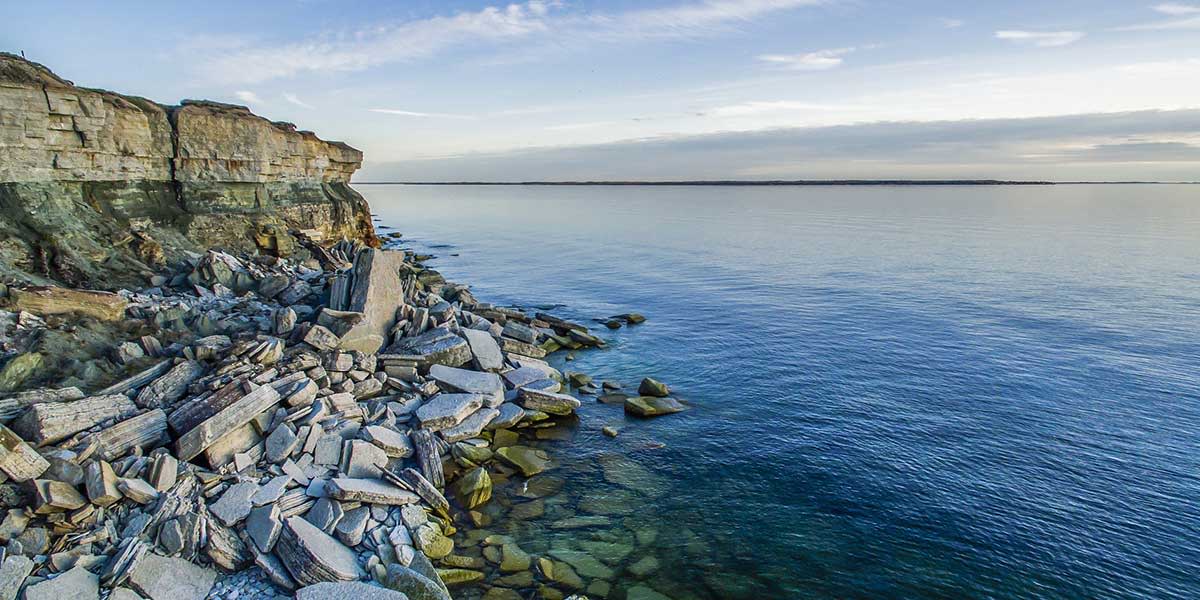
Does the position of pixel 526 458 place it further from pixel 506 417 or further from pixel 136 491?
pixel 136 491

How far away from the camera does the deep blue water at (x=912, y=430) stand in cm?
1058

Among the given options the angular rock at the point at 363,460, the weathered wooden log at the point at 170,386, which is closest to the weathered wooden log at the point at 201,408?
the weathered wooden log at the point at 170,386

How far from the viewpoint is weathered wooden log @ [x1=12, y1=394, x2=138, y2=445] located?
10.2m

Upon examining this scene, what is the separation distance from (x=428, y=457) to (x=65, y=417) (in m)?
6.30

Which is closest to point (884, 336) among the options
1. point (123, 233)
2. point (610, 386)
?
point (610, 386)

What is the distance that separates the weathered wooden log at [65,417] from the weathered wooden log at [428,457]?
5.33 metres

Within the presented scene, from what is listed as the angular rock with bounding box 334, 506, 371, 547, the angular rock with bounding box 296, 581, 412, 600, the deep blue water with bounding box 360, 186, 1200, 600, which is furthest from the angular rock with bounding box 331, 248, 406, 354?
the angular rock with bounding box 296, 581, 412, 600

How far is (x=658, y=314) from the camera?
97.1 ft

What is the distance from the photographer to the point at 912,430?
51.6 feet

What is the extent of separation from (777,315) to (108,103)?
2807cm

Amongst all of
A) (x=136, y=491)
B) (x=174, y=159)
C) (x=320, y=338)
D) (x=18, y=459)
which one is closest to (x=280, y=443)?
(x=136, y=491)

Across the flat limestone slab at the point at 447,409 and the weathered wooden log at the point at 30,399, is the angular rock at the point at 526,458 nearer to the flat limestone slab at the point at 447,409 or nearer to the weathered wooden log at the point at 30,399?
the flat limestone slab at the point at 447,409

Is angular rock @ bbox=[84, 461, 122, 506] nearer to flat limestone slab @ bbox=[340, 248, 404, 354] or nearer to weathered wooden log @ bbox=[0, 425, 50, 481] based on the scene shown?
weathered wooden log @ bbox=[0, 425, 50, 481]

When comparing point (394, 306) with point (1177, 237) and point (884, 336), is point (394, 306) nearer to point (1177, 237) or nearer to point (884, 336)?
point (884, 336)
